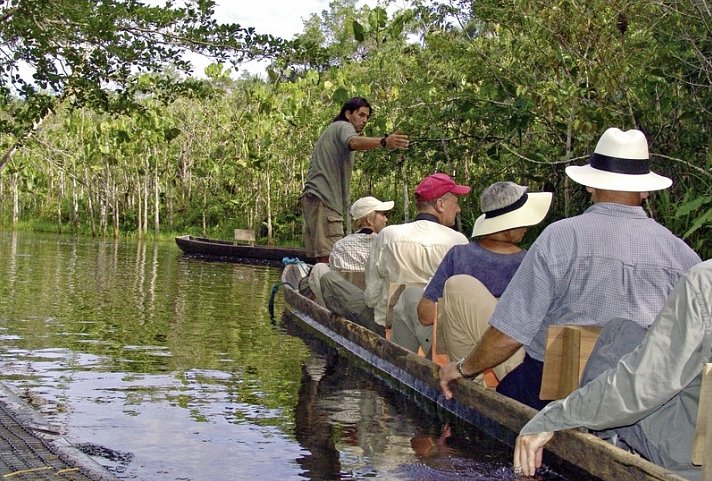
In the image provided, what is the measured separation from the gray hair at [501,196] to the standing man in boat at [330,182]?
184 inches

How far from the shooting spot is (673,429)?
128 inches

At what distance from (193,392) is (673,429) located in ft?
11.9

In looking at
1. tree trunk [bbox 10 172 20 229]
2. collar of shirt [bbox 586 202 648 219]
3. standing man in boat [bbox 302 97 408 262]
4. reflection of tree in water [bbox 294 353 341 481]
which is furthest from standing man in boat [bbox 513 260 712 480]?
tree trunk [bbox 10 172 20 229]

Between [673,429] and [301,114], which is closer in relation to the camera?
[673,429]

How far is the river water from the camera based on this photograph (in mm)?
4668

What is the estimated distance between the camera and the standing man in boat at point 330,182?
9734 mm

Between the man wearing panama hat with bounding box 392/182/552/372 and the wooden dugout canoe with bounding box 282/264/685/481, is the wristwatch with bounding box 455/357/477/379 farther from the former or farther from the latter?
the man wearing panama hat with bounding box 392/182/552/372

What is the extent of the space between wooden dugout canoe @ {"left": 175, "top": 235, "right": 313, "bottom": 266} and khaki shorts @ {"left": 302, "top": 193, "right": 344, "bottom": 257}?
993 centimetres

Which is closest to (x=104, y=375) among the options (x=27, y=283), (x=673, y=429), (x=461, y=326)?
(x=461, y=326)

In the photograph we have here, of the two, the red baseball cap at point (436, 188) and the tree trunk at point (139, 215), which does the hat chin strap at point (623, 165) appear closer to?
the red baseball cap at point (436, 188)

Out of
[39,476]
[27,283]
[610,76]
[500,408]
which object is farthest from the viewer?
[27,283]

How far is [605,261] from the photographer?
3930 millimetres

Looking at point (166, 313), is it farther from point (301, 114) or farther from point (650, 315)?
point (301, 114)

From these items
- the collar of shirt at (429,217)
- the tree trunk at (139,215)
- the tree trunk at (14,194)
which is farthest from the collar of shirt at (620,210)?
the tree trunk at (14,194)
